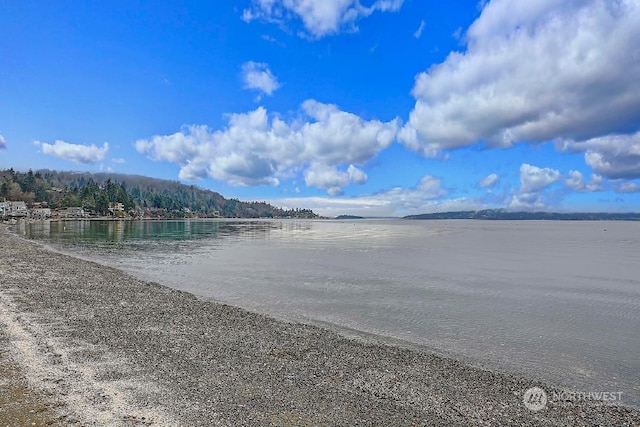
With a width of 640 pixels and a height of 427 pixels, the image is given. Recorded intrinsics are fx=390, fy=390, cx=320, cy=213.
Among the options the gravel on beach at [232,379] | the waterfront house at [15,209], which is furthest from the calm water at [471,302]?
the waterfront house at [15,209]

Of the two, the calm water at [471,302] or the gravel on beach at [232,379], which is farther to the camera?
the calm water at [471,302]

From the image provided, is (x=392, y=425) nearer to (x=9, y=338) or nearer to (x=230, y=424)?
(x=230, y=424)

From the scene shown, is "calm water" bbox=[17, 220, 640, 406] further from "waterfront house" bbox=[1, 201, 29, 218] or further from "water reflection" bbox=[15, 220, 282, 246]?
"waterfront house" bbox=[1, 201, 29, 218]

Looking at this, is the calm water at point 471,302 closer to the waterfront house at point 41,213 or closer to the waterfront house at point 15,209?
the waterfront house at point 15,209

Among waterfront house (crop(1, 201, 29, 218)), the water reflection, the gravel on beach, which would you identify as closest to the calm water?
the gravel on beach

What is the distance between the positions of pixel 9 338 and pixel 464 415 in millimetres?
13422

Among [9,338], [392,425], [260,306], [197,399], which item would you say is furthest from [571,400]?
[9,338]

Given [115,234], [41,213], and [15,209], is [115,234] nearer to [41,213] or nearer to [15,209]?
[15,209]

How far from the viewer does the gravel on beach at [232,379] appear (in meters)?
8.12

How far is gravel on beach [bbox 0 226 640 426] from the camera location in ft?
26.7

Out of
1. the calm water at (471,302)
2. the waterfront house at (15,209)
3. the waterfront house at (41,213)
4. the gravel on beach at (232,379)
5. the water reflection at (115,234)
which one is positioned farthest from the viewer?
the waterfront house at (41,213)

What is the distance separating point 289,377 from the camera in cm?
1045

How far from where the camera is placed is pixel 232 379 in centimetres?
999

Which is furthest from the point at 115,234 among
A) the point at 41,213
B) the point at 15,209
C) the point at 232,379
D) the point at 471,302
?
the point at 41,213
